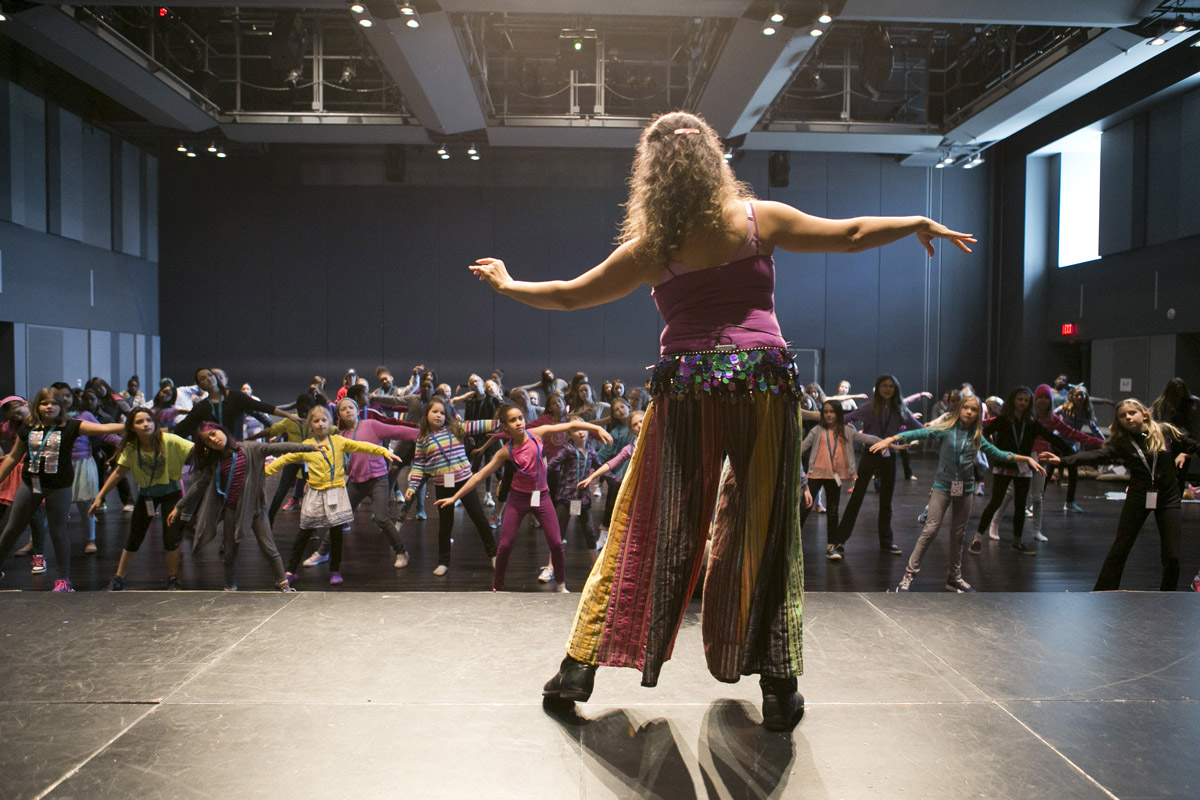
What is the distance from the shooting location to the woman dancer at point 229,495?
5078 mm

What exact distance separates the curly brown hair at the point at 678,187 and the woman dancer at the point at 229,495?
403cm

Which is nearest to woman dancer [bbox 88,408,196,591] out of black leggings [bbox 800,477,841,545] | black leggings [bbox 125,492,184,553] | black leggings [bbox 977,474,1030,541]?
black leggings [bbox 125,492,184,553]

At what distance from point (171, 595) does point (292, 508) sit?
6412mm

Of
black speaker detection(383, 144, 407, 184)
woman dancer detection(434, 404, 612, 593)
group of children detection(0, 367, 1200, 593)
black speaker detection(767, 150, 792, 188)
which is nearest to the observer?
group of children detection(0, 367, 1200, 593)

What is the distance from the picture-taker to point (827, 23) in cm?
920

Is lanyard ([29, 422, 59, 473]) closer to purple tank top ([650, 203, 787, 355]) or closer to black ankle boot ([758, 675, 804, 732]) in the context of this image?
purple tank top ([650, 203, 787, 355])

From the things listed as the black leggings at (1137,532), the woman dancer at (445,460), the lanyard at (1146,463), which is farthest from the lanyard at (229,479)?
the lanyard at (1146,463)

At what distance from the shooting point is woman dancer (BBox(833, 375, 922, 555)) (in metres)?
7.04

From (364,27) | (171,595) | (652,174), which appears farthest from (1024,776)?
(364,27)

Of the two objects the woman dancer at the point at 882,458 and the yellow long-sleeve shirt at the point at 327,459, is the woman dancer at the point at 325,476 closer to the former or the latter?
the yellow long-sleeve shirt at the point at 327,459

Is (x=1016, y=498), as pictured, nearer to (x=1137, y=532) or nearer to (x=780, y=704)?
(x=1137, y=532)

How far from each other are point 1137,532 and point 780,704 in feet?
13.2

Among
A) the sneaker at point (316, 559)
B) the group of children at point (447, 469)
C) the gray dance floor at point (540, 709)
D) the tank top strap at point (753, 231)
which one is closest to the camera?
the gray dance floor at point (540, 709)

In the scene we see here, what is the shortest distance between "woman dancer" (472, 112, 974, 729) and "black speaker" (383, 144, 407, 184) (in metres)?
15.7
